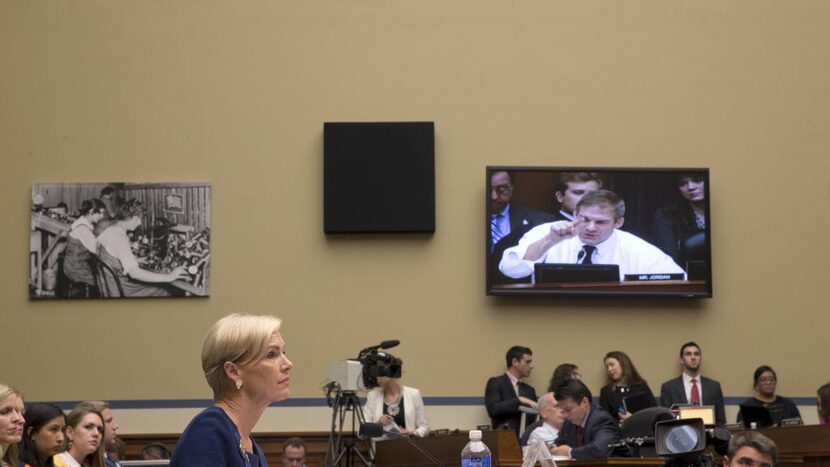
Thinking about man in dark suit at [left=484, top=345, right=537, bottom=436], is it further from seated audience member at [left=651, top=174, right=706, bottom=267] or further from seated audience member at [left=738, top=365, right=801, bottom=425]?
seated audience member at [left=738, top=365, right=801, bottom=425]

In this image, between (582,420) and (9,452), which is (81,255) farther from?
(9,452)

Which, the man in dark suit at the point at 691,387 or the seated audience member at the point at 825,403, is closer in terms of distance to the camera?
the seated audience member at the point at 825,403

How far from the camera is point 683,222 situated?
9.57 metres

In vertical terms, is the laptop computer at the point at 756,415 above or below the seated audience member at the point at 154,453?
above

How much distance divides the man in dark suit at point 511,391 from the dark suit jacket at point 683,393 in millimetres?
1086

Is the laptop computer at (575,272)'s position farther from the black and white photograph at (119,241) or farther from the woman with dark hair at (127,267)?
the woman with dark hair at (127,267)

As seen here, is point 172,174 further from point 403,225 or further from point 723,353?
point 723,353

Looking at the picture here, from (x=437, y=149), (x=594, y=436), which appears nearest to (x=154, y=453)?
(x=594, y=436)

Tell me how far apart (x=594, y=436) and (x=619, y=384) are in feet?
7.70

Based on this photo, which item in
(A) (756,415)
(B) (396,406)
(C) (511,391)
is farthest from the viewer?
(C) (511,391)

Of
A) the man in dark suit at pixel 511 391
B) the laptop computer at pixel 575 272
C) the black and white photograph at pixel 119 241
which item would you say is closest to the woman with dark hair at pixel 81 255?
the black and white photograph at pixel 119 241

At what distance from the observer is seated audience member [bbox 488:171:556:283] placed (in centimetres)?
950

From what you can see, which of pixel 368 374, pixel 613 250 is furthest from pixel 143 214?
pixel 613 250

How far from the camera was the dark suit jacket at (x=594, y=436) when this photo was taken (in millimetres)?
6668
